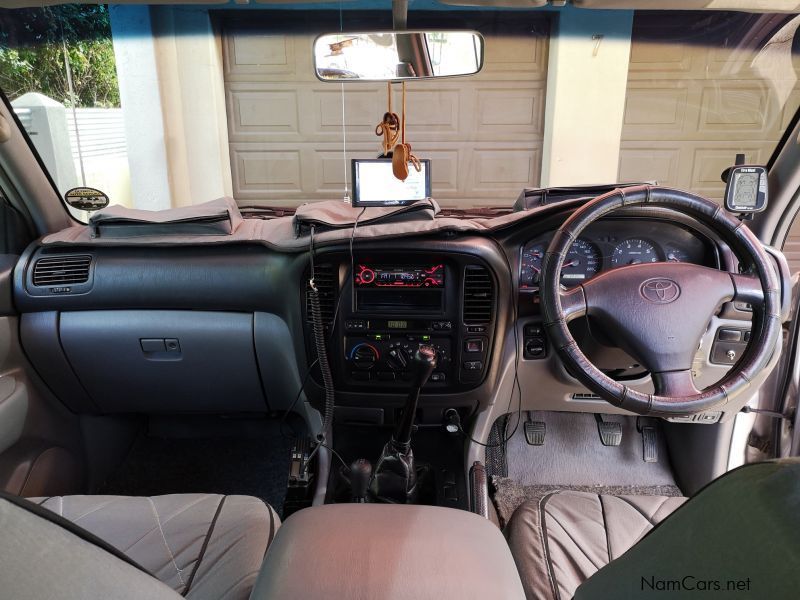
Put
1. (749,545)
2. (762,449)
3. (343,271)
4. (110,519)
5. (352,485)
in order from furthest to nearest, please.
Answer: (762,449) < (352,485) < (343,271) < (110,519) < (749,545)

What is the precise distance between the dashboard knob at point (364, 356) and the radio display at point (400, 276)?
0.73ft

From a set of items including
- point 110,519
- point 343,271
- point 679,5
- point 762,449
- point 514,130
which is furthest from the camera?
point 514,130

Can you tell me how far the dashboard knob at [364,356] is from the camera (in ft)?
6.34

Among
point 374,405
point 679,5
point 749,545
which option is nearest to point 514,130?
point 679,5

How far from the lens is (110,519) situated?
1458 millimetres

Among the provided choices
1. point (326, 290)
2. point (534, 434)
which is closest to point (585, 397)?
point (534, 434)

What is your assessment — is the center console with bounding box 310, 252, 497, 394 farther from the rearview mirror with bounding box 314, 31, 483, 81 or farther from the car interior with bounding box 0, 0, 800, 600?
the rearview mirror with bounding box 314, 31, 483, 81

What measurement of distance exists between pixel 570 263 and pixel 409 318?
0.54 meters

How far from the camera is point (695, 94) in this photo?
14.3ft

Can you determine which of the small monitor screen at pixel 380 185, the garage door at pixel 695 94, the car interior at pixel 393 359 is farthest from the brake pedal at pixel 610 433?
the small monitor screen at pixel 380 185

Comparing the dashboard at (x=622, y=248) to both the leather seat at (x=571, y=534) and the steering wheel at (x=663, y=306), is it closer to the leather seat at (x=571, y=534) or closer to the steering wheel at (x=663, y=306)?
the steering wheel at (x=663, y=306)

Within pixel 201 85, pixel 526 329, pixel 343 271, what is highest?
pixel 201 85

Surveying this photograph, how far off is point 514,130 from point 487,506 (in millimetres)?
3190

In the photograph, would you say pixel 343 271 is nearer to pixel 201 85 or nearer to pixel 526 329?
pixel 526 329
